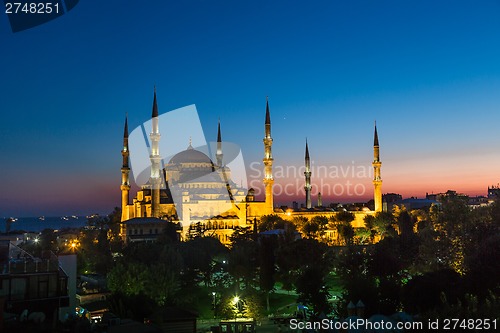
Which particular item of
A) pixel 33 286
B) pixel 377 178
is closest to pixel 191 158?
pixel 377 178

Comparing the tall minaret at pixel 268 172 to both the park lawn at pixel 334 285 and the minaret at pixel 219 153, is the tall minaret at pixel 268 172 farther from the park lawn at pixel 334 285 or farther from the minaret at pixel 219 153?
the park lawn at pixel 334 285

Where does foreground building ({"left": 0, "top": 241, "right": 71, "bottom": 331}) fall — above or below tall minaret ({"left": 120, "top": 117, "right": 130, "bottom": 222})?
below

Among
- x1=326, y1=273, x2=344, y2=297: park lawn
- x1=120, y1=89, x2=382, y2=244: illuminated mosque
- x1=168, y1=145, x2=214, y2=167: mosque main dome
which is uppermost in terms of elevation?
x1=168, y1=145, x2=214, y2=167: mosque main dome

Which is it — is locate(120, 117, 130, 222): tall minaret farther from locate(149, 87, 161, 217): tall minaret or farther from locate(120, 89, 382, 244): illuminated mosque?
locate(149, 87, 161, 217): tall minaret

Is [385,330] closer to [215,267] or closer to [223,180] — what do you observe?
[215,267]

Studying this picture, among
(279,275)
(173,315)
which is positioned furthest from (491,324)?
(279,275)

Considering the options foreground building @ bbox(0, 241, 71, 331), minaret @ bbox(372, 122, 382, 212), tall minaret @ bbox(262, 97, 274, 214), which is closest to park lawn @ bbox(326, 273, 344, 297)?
foreground building @ bbox(0, 241, 71, 331)

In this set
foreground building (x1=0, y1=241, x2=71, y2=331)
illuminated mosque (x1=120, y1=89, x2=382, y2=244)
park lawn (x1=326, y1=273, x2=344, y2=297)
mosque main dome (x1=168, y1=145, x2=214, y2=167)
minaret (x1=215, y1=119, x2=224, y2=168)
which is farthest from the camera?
minaret (x1=215, y1=119, x2=224, y2=168)

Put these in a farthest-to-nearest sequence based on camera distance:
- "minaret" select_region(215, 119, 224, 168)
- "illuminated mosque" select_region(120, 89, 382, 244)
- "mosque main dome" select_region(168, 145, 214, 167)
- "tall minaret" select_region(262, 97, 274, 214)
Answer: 1. "minaret" select_region(215, 119, 224, 168)
2. "mosque main dome" select_region(168, 145, 214, 167)
3. "tall minaret" select_region(262, 97, 274, 214)
4. "illuminated mosque" select_region(120, 89, 382, 244)

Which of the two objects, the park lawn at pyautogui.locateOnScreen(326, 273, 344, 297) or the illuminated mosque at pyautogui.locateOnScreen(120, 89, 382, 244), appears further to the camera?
the illuminated mosque at pyautogui.locateOnScreen(120, 89, 382, 244)
